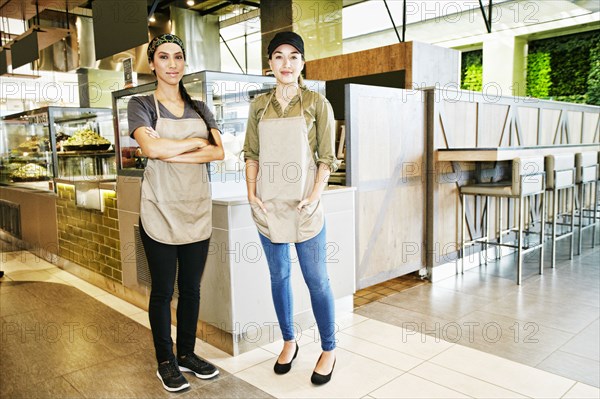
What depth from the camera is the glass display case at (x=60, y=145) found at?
504 cm

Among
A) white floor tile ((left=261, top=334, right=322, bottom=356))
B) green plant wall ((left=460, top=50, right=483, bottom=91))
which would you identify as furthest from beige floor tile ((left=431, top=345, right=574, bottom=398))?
green plant wall ((left=460, top=50, right=483, bottom=91))

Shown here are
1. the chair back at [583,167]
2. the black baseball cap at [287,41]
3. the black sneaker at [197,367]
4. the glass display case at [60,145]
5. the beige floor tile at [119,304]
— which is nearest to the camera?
the black baseball cap at [287,41]

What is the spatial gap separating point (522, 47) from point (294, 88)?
9.64m

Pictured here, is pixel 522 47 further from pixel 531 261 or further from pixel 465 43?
pixel 531 261

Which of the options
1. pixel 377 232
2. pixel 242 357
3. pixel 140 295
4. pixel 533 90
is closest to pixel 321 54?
pixel 377 232

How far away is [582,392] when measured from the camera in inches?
95.0

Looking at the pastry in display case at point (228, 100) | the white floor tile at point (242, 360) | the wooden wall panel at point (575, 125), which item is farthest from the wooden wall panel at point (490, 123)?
the white floor tile at point (242, 360)

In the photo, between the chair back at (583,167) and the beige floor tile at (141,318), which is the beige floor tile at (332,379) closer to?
the beige floor tile at (141,318)

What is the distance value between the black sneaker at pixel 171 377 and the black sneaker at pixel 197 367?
0.11m

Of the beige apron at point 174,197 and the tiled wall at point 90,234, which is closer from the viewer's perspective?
the beige apron at point 174,197

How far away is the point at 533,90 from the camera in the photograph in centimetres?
1030

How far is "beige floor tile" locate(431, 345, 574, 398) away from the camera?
2.46 metres

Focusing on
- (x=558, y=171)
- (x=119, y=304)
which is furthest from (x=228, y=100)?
(x=558, y=171)

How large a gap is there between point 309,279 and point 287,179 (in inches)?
21.2
